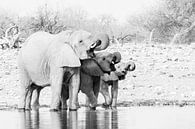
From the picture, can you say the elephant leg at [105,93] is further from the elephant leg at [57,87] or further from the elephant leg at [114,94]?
the elephant leg at [57,87]

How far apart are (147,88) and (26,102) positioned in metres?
7.57

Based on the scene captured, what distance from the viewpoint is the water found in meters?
17.0

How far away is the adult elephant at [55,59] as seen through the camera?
23297 millimetres

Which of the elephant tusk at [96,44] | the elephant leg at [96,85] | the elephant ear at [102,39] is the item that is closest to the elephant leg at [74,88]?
the elephant tusk at [96,44]

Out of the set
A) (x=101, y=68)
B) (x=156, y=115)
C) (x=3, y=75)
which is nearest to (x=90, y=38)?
(x=101, y=68)

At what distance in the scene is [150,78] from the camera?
111 feet

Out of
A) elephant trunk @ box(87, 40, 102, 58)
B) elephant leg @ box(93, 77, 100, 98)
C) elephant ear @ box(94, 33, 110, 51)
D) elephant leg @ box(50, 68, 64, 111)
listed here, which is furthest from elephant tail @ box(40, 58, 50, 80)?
elephant ear @ box(94, 33, 110, 51)

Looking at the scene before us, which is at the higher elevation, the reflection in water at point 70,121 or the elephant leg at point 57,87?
the elephant leg at point 57,87

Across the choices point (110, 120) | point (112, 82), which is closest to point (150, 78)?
point (112, 82)

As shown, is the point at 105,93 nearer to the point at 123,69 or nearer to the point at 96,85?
the point at 96,85

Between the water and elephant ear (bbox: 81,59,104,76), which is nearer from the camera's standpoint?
the water

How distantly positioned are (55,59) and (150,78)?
10.4m

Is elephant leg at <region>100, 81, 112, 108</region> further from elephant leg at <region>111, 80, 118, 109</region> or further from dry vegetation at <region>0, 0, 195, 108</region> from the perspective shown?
dry vegetation at <region>0, 0, 195, 108</region>

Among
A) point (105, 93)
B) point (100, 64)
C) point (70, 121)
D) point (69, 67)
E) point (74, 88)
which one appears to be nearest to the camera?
point (70, 121)
